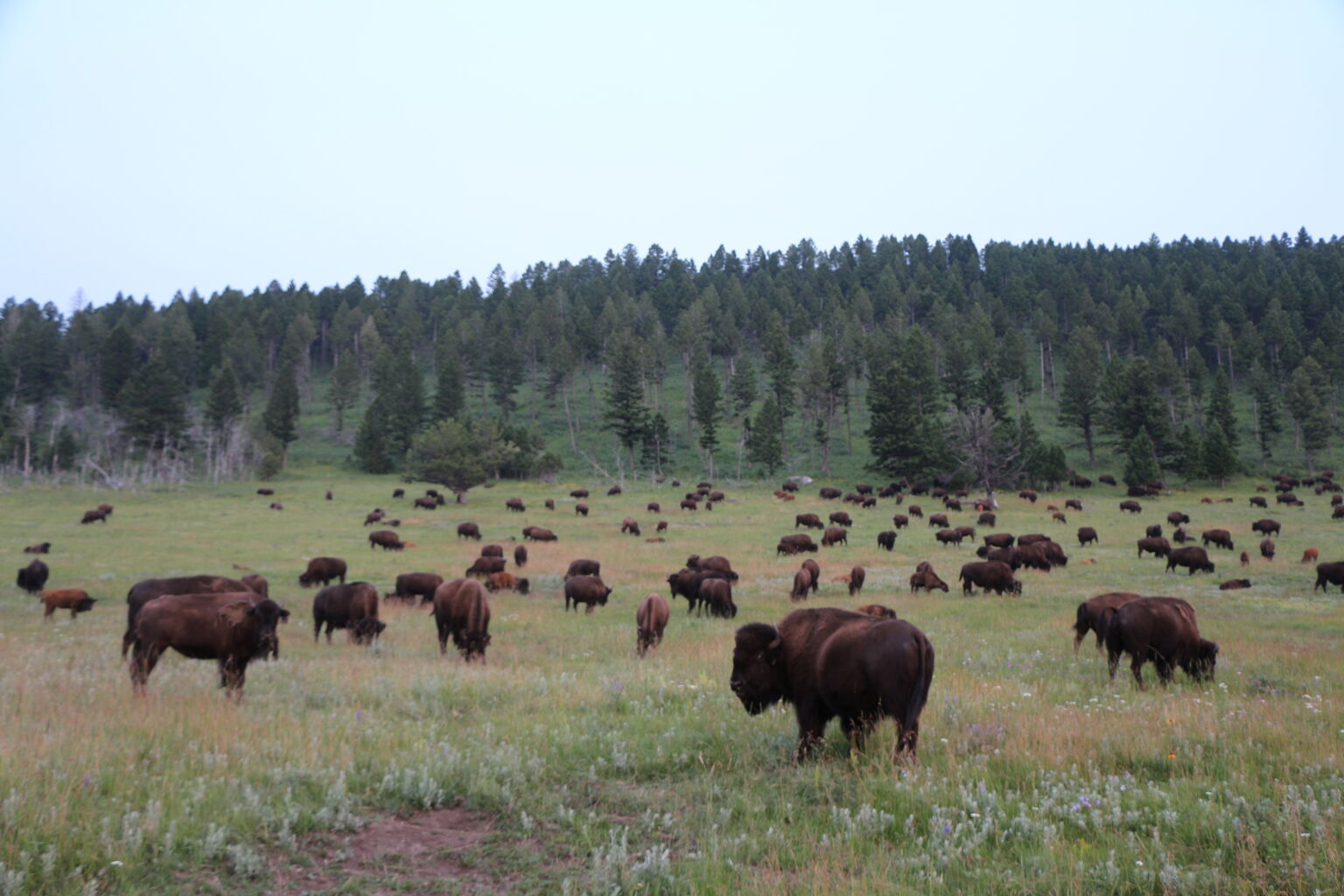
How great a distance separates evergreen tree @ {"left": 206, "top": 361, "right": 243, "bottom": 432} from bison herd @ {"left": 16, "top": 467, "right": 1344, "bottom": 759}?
58.2 m

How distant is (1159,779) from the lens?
625 centimetres

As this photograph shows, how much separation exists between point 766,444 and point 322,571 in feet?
184

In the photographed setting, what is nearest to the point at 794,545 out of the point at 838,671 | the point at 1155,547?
the point at 1155,547

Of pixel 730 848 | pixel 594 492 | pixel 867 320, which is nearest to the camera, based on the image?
pixel 730 848

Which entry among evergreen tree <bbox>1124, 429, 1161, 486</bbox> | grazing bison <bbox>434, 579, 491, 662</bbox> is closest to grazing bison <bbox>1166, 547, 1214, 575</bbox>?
grazing bison <bbox>434, 579, 491, 662</bbox>

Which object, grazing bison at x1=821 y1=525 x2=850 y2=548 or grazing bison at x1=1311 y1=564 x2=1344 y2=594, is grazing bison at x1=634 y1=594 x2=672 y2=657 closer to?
grazing bison at x1=1311 y1=564 x2=1344 y2=594

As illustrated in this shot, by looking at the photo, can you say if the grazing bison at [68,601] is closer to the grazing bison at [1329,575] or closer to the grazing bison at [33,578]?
the grazing bison at [33,578]

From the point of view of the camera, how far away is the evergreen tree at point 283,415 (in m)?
81.6

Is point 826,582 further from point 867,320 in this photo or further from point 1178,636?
point 867,320

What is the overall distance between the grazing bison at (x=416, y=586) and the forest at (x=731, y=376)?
114ft

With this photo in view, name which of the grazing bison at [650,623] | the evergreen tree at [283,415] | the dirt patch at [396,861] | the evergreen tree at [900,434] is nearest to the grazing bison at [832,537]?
the grazing bison at [650,623]

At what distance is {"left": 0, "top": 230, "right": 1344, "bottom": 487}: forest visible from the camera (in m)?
73.9

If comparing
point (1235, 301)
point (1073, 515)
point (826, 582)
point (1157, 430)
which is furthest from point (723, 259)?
point (826, 582)

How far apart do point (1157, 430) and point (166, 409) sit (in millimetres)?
101049
